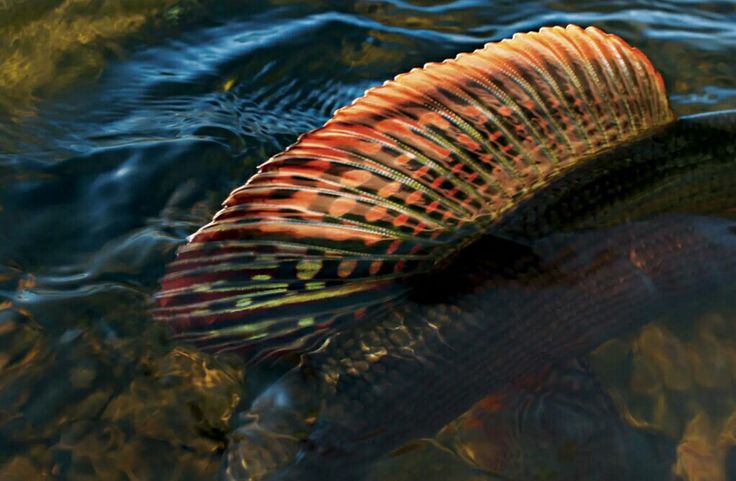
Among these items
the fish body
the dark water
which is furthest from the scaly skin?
the dark water

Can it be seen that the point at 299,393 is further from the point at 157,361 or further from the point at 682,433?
the point at 682,433

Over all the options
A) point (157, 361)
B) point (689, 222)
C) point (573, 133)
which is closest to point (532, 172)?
point (573, 133)

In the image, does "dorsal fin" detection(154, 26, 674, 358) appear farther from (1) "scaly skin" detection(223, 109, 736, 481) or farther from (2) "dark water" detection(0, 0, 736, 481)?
(2) "dark water" detection(0, 0, 736, 481)

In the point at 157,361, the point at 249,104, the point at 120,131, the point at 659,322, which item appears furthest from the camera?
the point at 249,104

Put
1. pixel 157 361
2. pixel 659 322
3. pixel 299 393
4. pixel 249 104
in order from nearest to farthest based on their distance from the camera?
pixel 299 393, pixel 157 361, pixel 659 322, pixel 249 104

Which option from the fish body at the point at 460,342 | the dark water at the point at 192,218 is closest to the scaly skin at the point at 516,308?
the fish body at the point at 460,342

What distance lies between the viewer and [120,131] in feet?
10.5

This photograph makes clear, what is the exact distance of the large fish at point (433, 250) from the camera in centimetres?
200

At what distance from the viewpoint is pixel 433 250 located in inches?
84.3

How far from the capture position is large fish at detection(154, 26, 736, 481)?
200cm

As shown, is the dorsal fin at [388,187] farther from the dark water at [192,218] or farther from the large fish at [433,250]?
the dark water at [192,218]

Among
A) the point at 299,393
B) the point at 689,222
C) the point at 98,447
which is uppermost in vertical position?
the point at 689,222

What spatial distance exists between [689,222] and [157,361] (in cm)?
151

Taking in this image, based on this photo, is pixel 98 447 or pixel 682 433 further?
pixel 682 433
